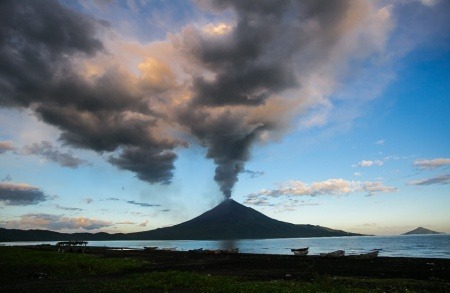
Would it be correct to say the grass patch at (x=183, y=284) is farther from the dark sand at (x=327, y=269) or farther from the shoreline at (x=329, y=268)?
the shoreline at (x=329, y=268)

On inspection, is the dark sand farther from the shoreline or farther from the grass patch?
the grass patch

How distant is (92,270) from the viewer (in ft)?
119

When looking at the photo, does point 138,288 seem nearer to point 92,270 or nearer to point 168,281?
point 168,281

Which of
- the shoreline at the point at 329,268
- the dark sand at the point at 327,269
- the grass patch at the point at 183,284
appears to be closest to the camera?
the grass patch at the point at 183,284

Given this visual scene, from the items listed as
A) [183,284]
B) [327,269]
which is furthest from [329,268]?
[183,284]

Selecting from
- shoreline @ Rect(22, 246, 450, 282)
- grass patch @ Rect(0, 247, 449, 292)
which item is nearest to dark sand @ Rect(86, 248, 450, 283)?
shoreline @ Rect(22, 246, 450, 282)

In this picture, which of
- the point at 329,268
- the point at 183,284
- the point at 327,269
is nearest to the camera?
the point at 183,284

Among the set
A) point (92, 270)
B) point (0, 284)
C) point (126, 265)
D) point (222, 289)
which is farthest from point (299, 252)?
point (0, 284)

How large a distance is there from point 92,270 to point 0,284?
11.6 m

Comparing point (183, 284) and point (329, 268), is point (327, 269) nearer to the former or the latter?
point (329, 268)

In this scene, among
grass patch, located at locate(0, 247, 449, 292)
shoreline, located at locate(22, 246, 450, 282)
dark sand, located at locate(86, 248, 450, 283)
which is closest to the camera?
grass patch, located at locate(0, 247, 449, 292)

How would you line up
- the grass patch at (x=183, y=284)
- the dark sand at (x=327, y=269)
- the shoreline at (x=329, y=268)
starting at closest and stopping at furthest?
the grass patch at (x=183, y=284), the dark sand at (x=327, y=269), the shoreline at (x=329, y=268)

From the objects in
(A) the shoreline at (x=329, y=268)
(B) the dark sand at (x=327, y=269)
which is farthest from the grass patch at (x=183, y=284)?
(A) the shoreline at (x=329, y=268)

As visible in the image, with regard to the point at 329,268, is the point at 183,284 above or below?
above
